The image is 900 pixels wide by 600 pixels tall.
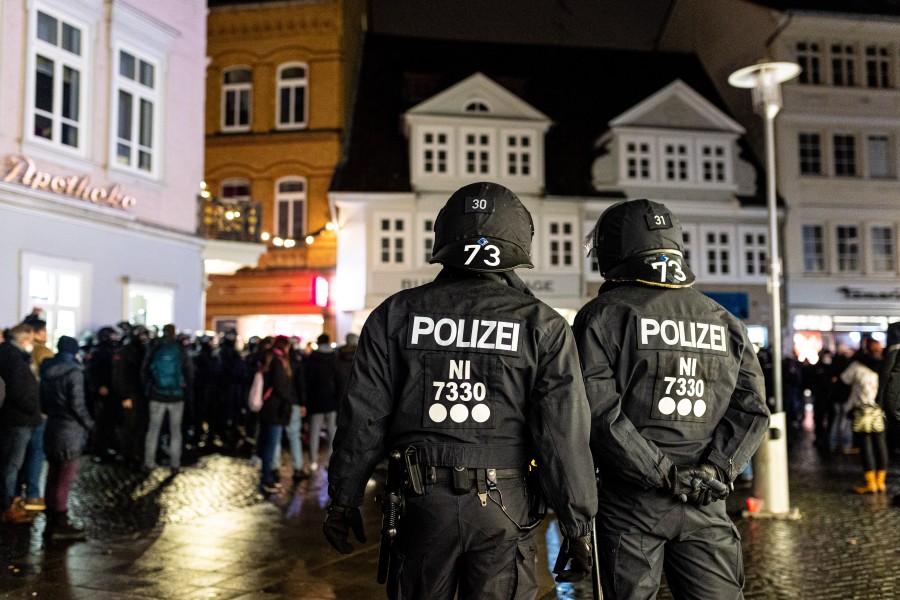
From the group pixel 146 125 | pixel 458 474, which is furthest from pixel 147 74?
pixel 458 474

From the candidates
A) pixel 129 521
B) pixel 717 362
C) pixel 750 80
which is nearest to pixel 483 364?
pixel 717 362

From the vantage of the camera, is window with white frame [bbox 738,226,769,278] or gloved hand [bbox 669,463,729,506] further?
window with white frame [bbox 738,226,769,278]

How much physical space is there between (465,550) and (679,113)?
26.4 m

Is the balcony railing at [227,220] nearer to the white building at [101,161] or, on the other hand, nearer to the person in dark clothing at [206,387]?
the white building at [101,161]

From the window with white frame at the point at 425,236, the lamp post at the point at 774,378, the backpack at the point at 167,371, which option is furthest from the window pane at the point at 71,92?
the window with white frame at the point at 425,236

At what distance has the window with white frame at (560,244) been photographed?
26.8m

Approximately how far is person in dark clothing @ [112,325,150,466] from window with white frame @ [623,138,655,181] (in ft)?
59.4

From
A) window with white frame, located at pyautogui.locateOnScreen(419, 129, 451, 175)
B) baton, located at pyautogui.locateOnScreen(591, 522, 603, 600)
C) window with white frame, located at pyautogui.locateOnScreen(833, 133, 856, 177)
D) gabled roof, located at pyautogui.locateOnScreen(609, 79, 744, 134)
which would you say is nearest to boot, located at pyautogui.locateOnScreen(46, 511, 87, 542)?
baton, located at pyautogui.locateOnScreen(591, 522, 603, 600)

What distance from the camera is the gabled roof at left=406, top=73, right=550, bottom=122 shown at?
26.5 metres

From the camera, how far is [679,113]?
27.7m

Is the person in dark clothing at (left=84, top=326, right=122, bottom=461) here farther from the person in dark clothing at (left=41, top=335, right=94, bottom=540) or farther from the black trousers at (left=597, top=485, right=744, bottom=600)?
the black trousers at (left=597, top=485, right=744, bottom=600)

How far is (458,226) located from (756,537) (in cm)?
575

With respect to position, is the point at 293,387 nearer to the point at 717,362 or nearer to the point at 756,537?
the point at 756,537

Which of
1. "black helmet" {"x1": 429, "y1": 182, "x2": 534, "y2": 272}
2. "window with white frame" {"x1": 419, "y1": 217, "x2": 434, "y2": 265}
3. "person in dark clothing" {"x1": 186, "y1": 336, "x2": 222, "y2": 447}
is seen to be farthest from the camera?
"window with white frame" {"x1": 419, "y1": 217, "x2": 434, "y2": 265}
